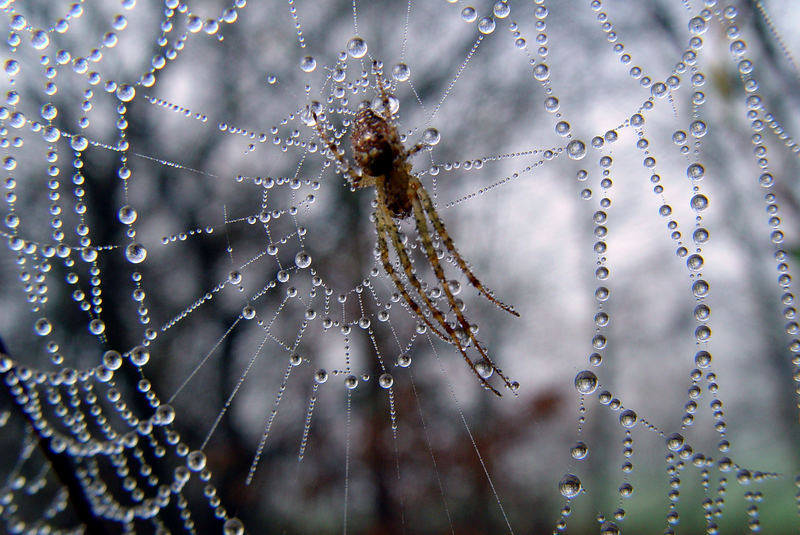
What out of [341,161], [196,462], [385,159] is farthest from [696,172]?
[196,462]

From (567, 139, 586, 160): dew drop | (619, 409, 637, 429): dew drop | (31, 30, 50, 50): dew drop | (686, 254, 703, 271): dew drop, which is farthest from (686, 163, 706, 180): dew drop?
(31, 30, 50, 50): dew drop

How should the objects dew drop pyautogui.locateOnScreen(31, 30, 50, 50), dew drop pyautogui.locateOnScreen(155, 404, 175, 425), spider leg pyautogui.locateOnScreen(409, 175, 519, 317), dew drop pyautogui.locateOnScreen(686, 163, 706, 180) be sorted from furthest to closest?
1. spider leg pyautogui.locateOnScreen(409, 175, 519, 317)
2. dew drop pyautogui.locateOnScreen(686, 163, 706, 180)
3. dew drop pyautogui.locateOnScreen(155, 404, 175, 425)
4. dew drop pyautogui.locateOnScreen(31, 30, 50, 50)

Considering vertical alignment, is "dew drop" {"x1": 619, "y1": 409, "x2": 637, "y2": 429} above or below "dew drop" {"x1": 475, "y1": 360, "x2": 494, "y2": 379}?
below

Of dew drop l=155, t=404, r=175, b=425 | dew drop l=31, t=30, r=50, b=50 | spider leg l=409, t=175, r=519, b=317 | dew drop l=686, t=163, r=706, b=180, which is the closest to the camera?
dew drop l=31, t=30, r=50, b=50

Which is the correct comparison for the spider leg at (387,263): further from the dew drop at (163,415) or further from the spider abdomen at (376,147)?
the dew drop at (163,415)

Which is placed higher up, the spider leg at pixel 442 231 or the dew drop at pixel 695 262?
the spider leg at pixel 442 231

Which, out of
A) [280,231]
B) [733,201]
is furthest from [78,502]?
[733,201]

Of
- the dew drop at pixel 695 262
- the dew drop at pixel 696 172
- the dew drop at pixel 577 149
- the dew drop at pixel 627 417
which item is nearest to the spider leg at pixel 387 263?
the dew drop at pixel 627 417

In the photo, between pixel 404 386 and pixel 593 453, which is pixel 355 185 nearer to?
pixel 404 386

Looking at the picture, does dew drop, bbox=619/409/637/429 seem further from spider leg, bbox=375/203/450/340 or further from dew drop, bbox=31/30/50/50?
dew drop, bbox=31/30/50/50

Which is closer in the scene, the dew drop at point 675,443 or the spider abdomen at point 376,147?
the dew drop at point 675,443

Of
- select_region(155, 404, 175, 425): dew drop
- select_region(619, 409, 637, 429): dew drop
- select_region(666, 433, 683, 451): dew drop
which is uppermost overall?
select_region(155, 404, 175, 425): dew drop
